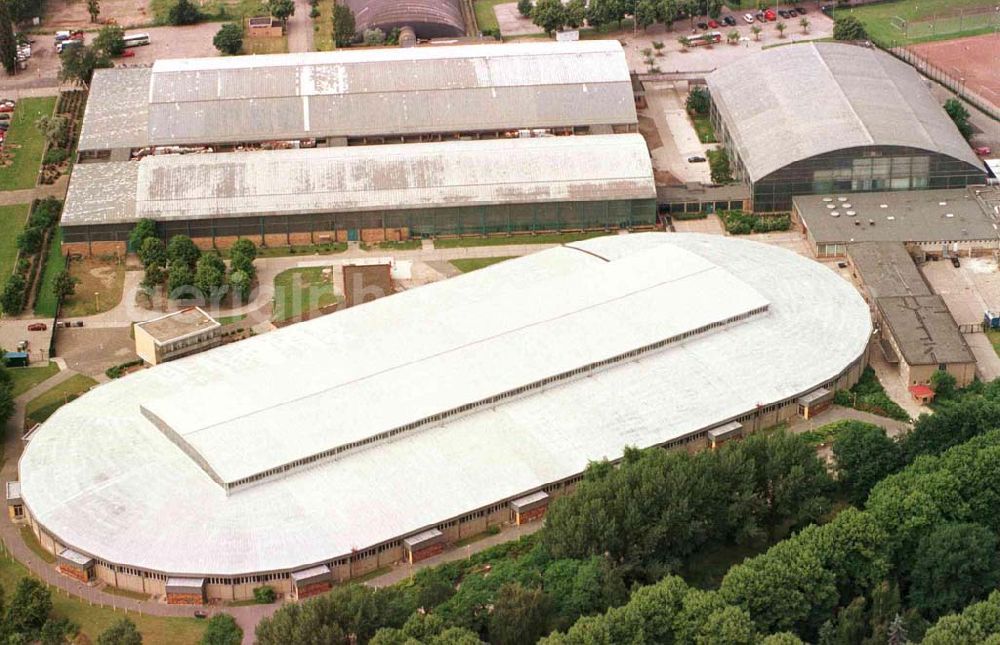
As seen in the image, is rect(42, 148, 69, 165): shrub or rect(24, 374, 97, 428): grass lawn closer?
rect(24, 374, 97, 428): grass lawn

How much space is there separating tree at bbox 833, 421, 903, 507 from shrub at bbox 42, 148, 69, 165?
310 feet

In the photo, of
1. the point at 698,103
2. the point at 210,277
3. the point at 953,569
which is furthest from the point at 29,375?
the point at 698,103

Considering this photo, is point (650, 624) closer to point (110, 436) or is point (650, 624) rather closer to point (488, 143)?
point (110, 436)

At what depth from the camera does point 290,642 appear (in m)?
99.4

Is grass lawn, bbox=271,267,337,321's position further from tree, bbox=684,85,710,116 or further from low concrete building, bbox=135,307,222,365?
tree, bbox=684,85,710,116

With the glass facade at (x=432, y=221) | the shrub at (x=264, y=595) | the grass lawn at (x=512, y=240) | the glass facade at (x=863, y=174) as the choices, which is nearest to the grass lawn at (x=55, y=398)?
the glass facade at (x=432, y=221)

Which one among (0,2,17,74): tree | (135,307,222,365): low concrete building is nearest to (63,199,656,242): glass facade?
(135,307,222,365): low concrete building

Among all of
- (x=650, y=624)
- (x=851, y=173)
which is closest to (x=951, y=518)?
(x=650, y=624)

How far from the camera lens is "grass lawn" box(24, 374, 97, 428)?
13100cm

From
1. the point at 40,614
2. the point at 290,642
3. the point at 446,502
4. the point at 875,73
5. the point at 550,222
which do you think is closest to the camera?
the point at 290,642

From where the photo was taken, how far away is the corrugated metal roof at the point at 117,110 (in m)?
169

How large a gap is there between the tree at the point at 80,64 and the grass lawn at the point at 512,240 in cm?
5624

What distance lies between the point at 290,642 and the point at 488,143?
76437 millimetres

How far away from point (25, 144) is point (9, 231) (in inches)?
870
